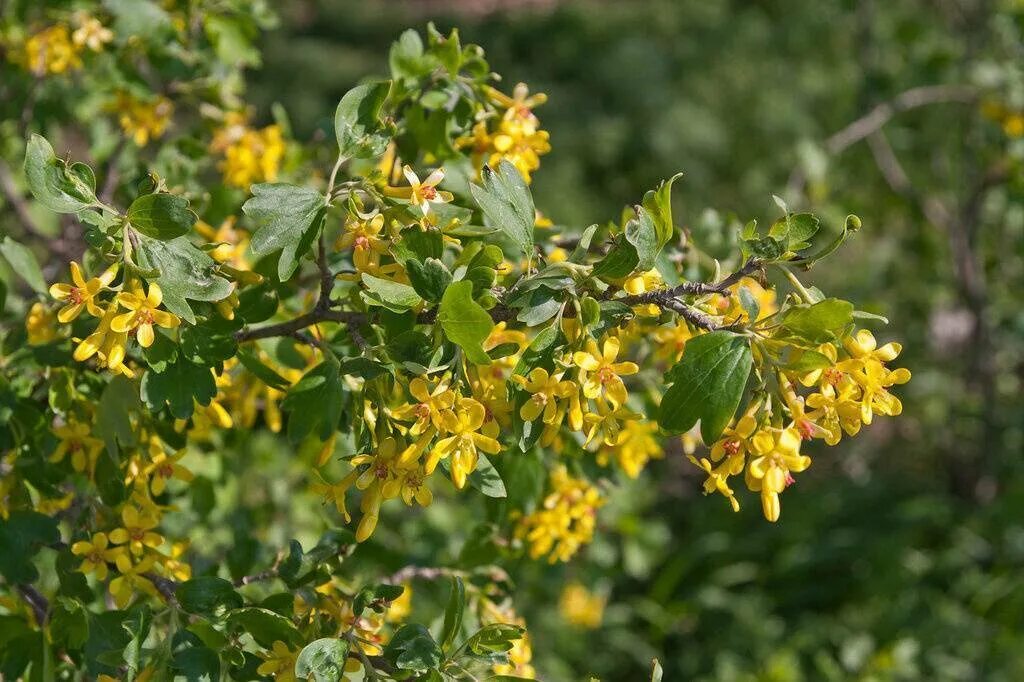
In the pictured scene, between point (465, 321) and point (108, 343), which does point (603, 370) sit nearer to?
point (465, 321)

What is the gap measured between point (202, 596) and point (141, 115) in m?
1.03

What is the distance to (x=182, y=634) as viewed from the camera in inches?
41.8

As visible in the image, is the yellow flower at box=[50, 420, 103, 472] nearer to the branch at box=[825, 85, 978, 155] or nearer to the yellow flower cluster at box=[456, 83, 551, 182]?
the yellow flower cluster at box=[456, 83, 551, 182]

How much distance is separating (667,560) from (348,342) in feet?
7.30

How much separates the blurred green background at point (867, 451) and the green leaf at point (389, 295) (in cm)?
50

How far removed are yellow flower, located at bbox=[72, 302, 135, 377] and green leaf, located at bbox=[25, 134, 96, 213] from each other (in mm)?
92

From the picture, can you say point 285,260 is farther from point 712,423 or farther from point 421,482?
point 712,423

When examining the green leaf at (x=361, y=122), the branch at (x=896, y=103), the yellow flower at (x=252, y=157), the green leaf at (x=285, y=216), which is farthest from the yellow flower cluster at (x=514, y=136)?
the branch at (x=896, y=103)

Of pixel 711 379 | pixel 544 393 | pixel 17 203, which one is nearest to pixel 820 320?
pixel 711 379

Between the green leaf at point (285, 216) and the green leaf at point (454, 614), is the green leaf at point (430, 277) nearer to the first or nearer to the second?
the green leaf at point (285, 216)

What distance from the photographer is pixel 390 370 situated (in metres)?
0.96

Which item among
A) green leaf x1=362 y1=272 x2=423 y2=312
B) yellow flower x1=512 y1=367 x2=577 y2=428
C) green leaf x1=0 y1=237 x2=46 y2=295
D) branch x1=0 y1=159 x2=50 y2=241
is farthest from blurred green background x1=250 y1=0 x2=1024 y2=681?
branch x1=0 y1=159 x2=50 y2=241

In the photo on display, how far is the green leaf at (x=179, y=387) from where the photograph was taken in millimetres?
1023

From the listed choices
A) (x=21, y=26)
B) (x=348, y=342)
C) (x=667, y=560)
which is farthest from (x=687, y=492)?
(x=348, y=342)
